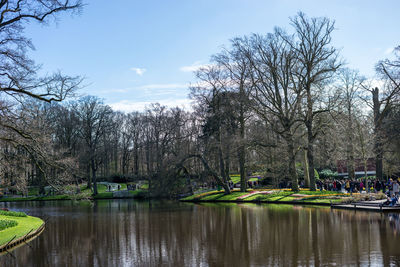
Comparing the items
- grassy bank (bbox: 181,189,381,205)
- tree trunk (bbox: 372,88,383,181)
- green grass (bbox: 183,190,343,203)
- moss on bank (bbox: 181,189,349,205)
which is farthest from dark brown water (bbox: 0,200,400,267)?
tree trunk (bbox: 372,88,383,181)

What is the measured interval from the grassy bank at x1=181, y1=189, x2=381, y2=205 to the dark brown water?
6580 millimetres

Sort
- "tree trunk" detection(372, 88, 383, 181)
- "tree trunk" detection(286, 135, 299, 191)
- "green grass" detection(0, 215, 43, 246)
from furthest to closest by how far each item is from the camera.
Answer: "tree trunk" detection(286, 135, 299, 191), "tree trunk" detection(372, 88, 383, 181), "green grass" detection(0, 215, 43, 246)

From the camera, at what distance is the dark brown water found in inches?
578

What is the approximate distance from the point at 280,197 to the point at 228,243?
74.5 ft

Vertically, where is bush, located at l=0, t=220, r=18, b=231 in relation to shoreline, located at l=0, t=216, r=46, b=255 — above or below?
above

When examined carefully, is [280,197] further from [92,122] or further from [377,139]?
[92,122]

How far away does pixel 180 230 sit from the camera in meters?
23.1

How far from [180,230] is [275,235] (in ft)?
18.8

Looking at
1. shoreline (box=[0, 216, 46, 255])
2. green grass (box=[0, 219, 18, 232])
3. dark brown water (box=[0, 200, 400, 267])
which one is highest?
green grass (box=[0, 219, 18, 232])

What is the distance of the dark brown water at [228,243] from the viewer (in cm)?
1467

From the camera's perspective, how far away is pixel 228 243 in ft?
60.4

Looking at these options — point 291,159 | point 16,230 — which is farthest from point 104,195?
point 16,230

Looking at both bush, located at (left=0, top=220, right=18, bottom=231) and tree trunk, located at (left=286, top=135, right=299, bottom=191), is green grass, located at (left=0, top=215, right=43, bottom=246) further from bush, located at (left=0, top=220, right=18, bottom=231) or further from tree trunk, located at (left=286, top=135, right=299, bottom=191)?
tree trunk, located at (left=286, top=135, right=299, bottom=191)

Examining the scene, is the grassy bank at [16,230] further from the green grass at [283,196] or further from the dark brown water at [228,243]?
the green grass at [283,196]
